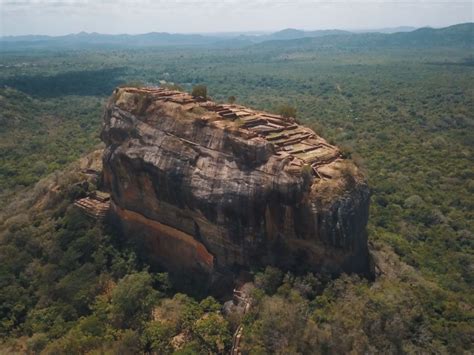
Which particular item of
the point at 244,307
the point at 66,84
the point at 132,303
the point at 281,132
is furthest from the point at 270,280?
the point at 66,84

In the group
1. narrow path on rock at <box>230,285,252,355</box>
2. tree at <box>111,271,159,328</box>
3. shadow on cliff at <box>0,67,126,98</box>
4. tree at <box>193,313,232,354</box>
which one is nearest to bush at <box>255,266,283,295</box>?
narrow path on rock at <box>230,285,252,355</box>

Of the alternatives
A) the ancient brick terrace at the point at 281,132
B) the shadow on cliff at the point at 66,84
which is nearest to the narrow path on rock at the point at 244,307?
the ancient brick terrace at the point at 281,132

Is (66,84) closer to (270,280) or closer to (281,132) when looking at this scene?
(281,132)

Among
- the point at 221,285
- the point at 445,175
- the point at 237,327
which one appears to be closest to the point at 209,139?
the point at 221,285

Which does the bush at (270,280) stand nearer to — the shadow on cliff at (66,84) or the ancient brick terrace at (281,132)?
the ancient brick terrace at (281,132)

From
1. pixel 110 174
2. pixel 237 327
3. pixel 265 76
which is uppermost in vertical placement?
pixel 110 174

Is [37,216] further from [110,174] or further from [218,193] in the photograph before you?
[218,193]

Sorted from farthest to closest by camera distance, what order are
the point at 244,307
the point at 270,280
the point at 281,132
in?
the point at 281,132, the point at 270,280, the point at 244,307

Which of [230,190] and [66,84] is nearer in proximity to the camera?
[230,190]
